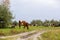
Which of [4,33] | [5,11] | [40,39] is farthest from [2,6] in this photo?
[40,39]

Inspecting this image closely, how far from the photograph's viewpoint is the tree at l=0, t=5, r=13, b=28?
4935 cm

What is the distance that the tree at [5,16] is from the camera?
4935 centimetres

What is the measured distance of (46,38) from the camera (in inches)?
1286

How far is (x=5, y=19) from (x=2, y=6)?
3.02 metres

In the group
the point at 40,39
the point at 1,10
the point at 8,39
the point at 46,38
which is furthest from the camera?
the point at 1,10

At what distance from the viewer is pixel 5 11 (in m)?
49.7

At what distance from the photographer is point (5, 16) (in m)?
49.8

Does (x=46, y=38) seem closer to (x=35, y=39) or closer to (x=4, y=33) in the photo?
(x=35, y=39)

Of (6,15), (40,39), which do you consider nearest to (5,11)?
(6,15)

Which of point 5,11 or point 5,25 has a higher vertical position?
point 5,11

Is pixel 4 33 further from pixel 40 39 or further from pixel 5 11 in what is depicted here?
pixel 5 11

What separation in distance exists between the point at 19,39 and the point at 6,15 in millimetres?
22384

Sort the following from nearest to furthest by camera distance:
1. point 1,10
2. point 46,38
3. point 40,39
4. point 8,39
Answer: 1. point 8,39
2. point 40,39
3. point 46,38
4. point 1,10

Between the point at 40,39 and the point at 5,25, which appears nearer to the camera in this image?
the point at 40,39
